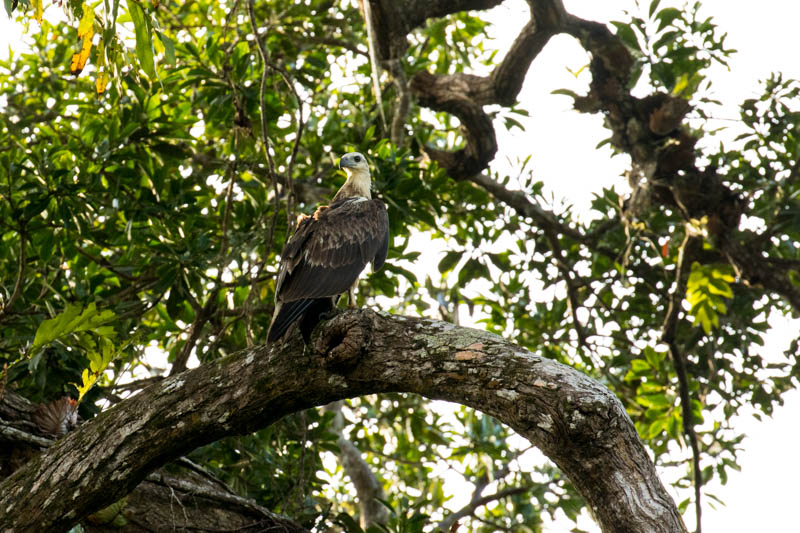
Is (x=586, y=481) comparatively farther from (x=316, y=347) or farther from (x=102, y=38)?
(x=102, y=38)

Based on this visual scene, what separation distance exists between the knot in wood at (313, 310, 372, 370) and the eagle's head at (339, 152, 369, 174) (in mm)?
2300

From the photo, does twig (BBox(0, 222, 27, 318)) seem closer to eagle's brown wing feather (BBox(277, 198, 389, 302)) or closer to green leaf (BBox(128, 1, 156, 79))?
eagle's brown wing feather (BBox(277, 198, 389, 302))

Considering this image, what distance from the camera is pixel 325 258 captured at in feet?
12.8

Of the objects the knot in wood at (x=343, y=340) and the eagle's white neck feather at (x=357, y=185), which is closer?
the knot in wood at (x=343, y=340)

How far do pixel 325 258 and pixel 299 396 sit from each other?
1067 mm

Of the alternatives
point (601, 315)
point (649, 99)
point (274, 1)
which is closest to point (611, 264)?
point (601, 315)

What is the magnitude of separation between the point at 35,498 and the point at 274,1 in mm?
4816

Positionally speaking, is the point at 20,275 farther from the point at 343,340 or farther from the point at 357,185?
the point at 343,340

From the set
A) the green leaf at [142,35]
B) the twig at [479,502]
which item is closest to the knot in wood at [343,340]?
the green leaf at [142,35]

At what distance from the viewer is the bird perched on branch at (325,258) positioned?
336 centimetres

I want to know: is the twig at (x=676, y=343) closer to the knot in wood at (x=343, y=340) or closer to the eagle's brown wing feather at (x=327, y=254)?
the eagle's brown wing feather at (x=327, y=254)

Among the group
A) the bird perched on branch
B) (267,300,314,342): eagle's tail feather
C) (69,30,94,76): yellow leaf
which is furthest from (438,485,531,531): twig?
(69,30,94,76): yellow leaf

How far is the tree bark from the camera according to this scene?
2.53 m

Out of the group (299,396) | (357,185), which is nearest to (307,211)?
(357,185)
